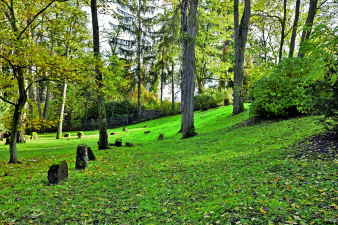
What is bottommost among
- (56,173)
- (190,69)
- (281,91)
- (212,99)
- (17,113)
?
(56,173)

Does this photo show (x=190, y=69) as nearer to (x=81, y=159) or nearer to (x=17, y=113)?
(x=81, y=159)

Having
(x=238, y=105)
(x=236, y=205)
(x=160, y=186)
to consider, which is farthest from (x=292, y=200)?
(x=238, y=105)

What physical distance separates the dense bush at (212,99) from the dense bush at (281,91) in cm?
1408

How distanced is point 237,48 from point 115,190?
12.7 m

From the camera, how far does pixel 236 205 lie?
3.31 meters

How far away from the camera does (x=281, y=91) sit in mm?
9953

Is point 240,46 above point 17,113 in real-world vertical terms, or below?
above

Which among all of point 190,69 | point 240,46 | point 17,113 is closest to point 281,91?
point 190,69

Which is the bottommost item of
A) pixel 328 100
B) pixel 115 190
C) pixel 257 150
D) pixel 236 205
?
pixel 115 190

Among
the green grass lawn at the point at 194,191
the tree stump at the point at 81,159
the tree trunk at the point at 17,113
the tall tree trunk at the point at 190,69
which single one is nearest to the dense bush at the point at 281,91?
the green grass lawn at the point at 194,191

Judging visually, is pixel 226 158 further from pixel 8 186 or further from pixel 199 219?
pixel 8 186

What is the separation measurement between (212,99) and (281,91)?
1595 centimetres

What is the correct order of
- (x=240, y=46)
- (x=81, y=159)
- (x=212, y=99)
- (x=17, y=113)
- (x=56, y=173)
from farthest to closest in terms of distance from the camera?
(x=212, y=99) → (x=240, y=46) → (x=17, y=113) → (x=81, y=159) → (x=56, y=173)

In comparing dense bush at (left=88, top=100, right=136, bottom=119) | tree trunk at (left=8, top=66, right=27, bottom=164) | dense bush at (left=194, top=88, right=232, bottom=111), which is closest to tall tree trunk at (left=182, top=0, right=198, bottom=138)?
tree trunk at (left=8, top=66, right=27, bottom=164)
